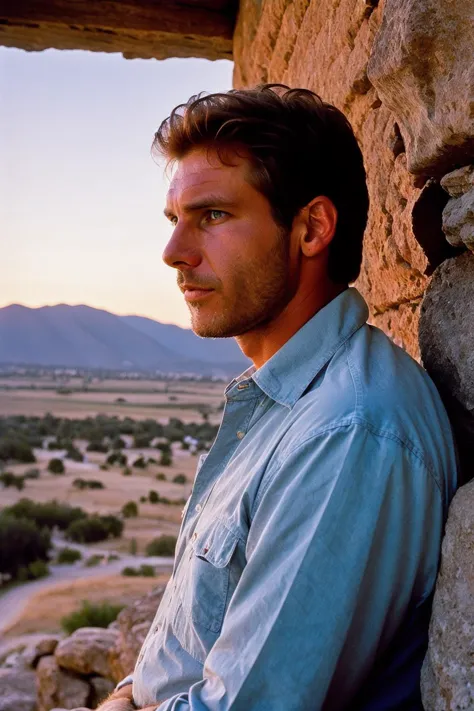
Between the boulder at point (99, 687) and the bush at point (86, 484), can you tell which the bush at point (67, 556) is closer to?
the boulder at point (99, 687)

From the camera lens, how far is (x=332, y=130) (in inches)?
68.4

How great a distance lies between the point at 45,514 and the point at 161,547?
2380 mm

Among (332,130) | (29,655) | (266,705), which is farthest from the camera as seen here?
(29,655)

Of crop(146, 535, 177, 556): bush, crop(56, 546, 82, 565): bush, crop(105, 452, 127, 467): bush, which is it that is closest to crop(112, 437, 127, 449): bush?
crop(105, 452, 127, 467): bush

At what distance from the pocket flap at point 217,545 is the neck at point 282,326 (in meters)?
0.47

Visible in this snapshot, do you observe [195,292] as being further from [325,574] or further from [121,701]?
[121,701]

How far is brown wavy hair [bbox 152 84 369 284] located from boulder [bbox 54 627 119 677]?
148 inches

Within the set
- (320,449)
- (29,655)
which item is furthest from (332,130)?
(29,655)

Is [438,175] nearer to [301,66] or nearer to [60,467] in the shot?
[301,66]

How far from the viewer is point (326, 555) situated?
1.07m

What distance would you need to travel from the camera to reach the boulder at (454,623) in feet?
3.23

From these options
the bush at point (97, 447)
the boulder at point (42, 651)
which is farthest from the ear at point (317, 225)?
the bush at point (97, 447)

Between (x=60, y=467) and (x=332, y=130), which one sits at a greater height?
(x=332, y=130)

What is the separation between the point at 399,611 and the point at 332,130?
3.61 ft
